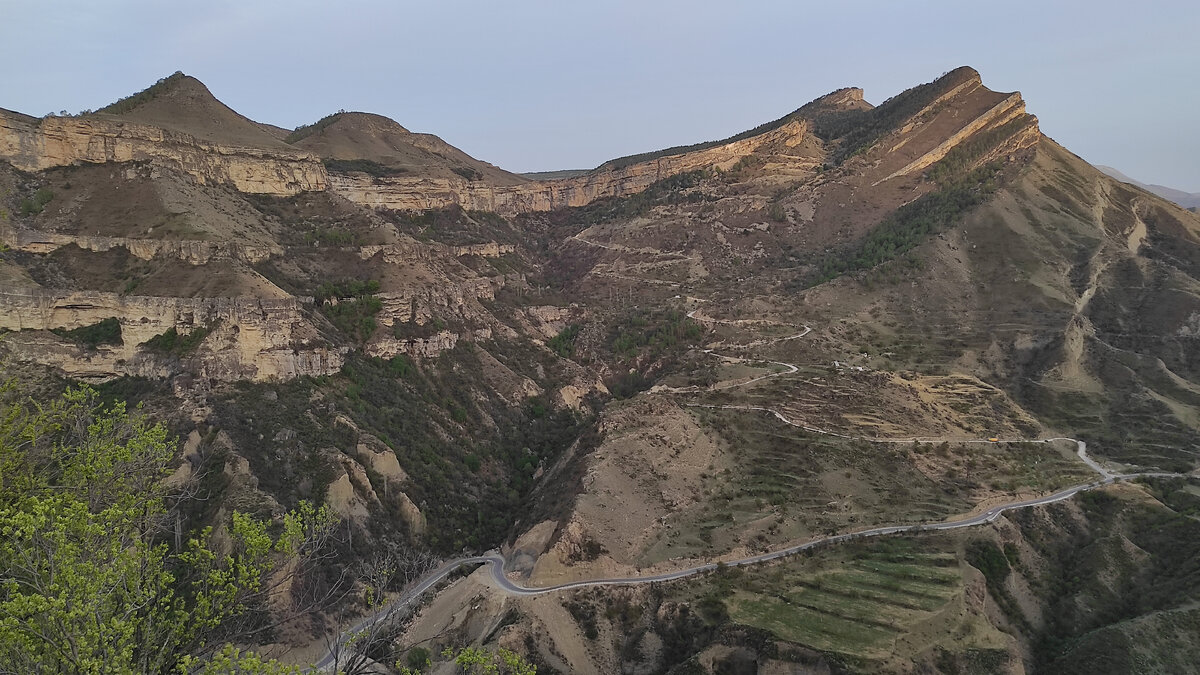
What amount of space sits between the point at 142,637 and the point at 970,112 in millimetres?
154362

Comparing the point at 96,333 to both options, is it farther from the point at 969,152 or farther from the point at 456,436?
the point at 969,152

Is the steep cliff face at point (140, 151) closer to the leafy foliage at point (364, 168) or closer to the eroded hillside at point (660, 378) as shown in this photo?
the eroded hillside at point (660, 378)

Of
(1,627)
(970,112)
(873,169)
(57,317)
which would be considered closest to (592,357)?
(57,317)

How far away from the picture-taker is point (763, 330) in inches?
3501

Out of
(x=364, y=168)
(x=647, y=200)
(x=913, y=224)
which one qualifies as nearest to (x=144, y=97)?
(x=364, y=168)

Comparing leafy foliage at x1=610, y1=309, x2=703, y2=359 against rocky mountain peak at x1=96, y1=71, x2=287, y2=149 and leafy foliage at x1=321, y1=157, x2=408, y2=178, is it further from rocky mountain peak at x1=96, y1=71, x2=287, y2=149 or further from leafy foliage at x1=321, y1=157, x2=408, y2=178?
rocky mountain peak at x1=96, y1=71, x2=287, y2=149

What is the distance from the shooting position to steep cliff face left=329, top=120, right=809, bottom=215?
116812mm

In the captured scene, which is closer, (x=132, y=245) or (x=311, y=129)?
(x=132, y=245)

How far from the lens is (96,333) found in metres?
53.7

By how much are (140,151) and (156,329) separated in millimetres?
32794

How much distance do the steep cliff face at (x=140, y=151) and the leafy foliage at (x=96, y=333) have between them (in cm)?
2827

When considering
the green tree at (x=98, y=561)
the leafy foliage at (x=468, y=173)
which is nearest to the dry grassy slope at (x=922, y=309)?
the leafy foliage at (x=468, y=173)

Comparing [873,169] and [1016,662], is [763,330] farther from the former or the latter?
[873,169]

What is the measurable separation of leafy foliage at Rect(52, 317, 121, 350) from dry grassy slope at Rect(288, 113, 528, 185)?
69630 millimetres
